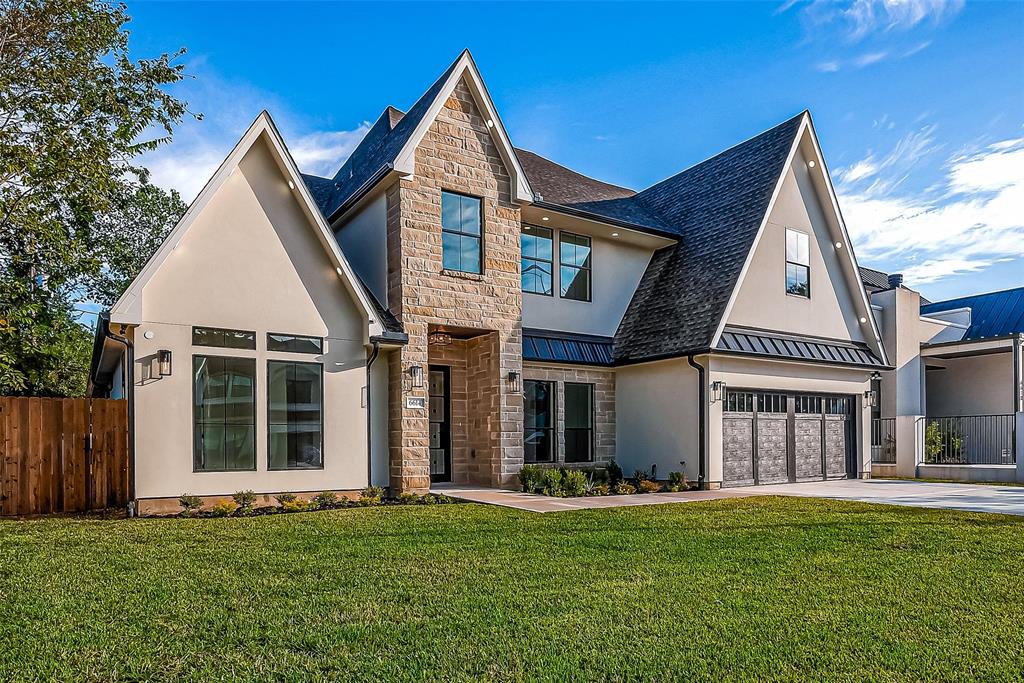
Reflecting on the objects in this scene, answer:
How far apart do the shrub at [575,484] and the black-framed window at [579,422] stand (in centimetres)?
242

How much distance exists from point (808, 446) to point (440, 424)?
30.2 feet

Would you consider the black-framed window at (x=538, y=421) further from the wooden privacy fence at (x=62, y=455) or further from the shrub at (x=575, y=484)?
the wooden privacy fence at (x=62, y=455)

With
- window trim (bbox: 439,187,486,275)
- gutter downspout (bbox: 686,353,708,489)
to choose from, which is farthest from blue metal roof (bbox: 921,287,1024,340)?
window trim (bbox: 439,187,486,275)

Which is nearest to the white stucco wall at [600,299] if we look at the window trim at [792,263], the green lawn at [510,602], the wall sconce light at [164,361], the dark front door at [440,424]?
the dark front door at [440,424]

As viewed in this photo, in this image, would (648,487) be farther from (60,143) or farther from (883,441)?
(60,143)

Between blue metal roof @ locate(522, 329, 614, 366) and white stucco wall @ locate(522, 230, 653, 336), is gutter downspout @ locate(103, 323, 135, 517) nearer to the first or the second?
blue metal roof @ locate(522, 329, 614, 366)

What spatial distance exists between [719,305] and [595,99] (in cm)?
624

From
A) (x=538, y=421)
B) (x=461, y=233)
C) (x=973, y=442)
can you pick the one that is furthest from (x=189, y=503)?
(x=973, y=442)

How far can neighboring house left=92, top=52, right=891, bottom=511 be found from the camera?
1109 centimetres

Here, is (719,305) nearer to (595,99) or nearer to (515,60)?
(595,99)

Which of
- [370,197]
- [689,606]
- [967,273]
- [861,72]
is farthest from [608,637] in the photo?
[967,273]

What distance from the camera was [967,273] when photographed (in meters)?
29.9

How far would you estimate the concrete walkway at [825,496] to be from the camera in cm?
1140

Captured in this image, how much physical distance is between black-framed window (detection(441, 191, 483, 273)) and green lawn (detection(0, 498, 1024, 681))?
6.28 m
